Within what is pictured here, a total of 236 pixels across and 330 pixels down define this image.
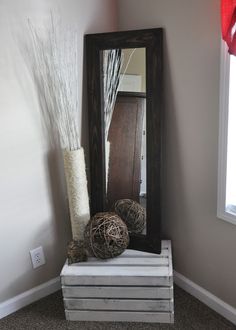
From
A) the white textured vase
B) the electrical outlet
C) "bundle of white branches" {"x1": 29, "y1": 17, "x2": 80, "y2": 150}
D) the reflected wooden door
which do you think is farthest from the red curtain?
the electrical outlet

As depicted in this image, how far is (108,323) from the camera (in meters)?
1.68

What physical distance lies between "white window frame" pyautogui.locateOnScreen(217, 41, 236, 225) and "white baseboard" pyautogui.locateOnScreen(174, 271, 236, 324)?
18.9 inches

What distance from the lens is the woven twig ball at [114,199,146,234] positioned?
6.14 ft

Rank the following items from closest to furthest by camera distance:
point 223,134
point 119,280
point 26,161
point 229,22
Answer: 1. point 229,22
2. point 223,134
3. point 119,280
4. point 26,161

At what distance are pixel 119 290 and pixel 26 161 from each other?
83 cm

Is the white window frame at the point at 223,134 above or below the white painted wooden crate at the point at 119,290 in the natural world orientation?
above

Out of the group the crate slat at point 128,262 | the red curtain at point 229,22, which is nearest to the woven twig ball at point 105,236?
the crate slat at point 128,262

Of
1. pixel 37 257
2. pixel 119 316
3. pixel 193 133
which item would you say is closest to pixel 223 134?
pixel 193 133

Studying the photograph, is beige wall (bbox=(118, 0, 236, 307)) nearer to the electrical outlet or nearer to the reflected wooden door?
the reflected wooden door

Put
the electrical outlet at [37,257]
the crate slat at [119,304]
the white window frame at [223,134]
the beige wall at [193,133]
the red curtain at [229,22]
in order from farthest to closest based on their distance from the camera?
1. the electrical outlet at [37,257]
2. the crate slat at [119,304]
3. the beige wall at [193,133]
4. the white window frame at [223,134]
5. the red curtain at [229,22]

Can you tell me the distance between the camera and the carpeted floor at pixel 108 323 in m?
1.64

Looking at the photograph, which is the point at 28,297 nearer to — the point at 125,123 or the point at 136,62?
the point at 125,123

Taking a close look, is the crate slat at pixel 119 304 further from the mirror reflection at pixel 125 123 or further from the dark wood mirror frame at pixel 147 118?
the mirror reflection at pixel 125 123

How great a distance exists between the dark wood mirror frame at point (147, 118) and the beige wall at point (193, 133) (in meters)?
0.07
